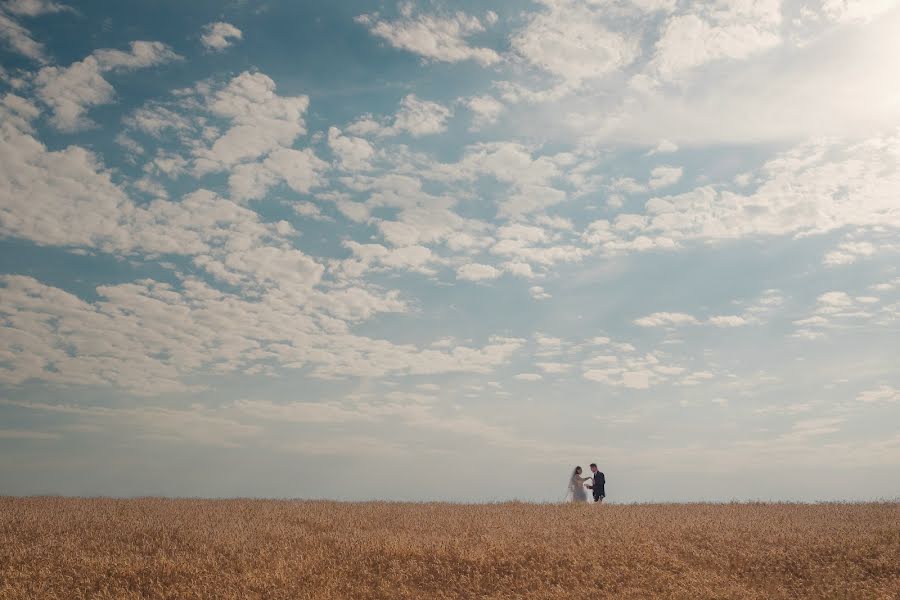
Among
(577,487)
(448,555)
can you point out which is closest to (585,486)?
(577,487)

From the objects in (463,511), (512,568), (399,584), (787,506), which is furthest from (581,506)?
(399,584)

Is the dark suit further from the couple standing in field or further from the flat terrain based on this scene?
the flat terrain

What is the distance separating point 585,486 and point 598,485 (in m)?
0.54

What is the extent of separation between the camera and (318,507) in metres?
23.7

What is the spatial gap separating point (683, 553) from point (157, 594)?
10574 millimetres

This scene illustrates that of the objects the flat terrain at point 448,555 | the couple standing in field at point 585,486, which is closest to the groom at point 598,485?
the couple standing in field at point 585,486

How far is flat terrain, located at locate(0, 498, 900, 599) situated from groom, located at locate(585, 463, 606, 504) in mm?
7738

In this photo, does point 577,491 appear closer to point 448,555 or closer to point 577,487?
point 577,487

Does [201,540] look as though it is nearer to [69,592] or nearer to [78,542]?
[78,542]

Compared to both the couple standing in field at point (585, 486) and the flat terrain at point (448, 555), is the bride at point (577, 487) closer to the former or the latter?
the couple standing in field at point (585, 486)

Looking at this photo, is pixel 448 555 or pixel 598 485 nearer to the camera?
pixel 448 555

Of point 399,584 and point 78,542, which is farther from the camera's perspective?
point 78,542

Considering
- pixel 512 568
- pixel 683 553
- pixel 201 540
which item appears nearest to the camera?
pixel 512 568

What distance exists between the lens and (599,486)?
28922 mm
